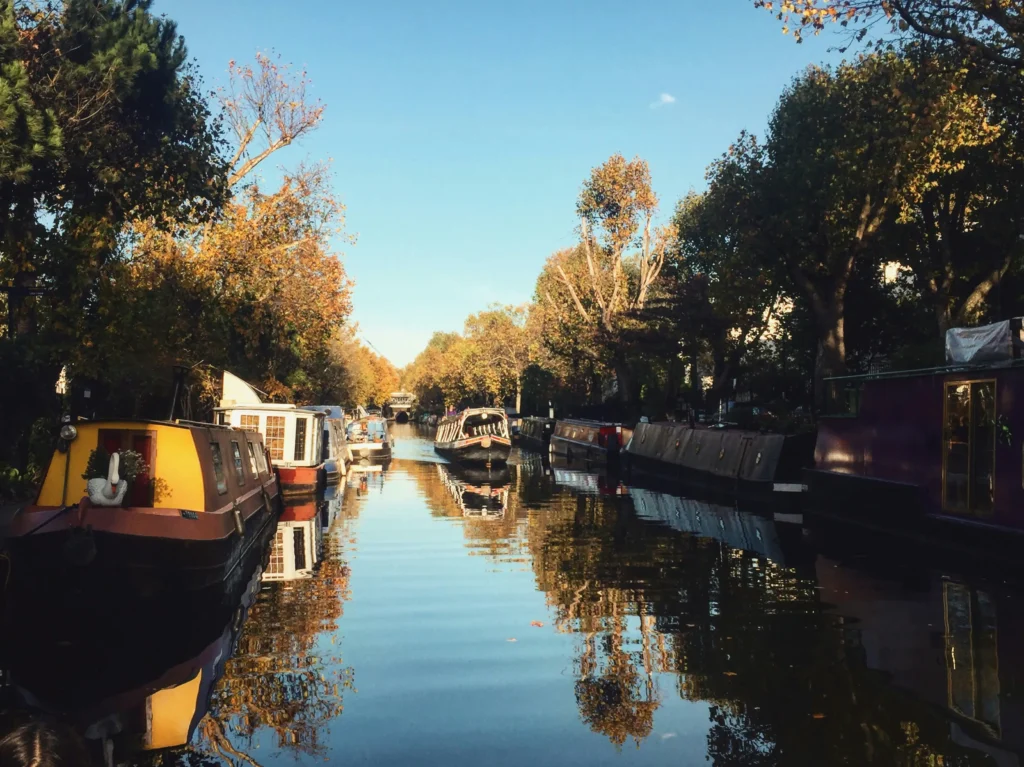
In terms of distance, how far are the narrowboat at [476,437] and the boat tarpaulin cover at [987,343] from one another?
27781mm

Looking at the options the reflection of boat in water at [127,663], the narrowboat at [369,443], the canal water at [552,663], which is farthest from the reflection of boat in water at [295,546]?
the narrowboat at [369,443]

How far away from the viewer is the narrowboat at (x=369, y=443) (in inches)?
1901

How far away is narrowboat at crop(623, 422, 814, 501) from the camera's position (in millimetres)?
24703

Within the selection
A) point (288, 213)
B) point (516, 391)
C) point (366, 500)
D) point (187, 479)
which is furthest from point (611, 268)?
point (187, 479)

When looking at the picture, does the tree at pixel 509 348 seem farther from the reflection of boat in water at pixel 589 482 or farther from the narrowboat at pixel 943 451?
the narrowboat at pixel 943 451

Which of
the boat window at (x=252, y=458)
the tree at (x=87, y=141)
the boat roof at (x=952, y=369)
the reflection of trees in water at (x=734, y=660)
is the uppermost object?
the tree at (x=87, y=141)

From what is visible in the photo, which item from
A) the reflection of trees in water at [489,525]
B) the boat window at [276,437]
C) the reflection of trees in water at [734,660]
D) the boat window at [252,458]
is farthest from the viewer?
the boat window at [276,437]

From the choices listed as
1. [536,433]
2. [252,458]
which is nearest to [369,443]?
[536,433]

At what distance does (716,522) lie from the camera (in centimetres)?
2158

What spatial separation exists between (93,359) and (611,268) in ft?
119

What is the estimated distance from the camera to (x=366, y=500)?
2805 centimetres

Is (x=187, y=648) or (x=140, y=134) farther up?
(x=140, y=134)

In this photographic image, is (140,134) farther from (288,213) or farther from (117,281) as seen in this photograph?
(288,213)

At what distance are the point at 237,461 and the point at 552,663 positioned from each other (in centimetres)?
1035
